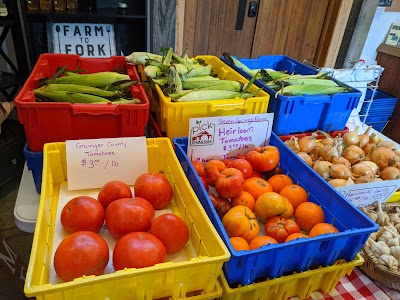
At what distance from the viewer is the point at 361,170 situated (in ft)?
3.98

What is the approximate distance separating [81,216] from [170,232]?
0.76 ft

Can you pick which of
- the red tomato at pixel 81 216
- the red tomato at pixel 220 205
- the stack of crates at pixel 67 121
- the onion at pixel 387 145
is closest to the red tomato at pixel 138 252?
the red tomato at pixel 81 216

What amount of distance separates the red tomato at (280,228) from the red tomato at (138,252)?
32cm

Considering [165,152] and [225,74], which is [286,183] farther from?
[225,74]

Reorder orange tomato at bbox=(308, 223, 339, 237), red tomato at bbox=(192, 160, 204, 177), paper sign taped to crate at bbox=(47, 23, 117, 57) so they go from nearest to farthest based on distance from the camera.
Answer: orange tomato at bbox=(308, 223, 339, 237), red tomato at bbox=(192, 160, 204, 177), paper sign taped to crate at bbox=(47, 23, 117, 57)

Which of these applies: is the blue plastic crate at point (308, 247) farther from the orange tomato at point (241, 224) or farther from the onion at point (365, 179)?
the onion at point (365, 179)

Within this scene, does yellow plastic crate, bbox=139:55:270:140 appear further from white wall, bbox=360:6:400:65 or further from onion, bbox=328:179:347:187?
white wall, bbox=360:6:400:65

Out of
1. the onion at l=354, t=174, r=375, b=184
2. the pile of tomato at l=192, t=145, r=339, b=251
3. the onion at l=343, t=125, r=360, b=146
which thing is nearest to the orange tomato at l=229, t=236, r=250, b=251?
the pile of tomato at l=192, t=145, r=339, b=251

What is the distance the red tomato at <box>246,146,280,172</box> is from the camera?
3.65 feet

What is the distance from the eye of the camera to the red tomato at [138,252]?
701 mm

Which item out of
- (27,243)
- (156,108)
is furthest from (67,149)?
(27,243)

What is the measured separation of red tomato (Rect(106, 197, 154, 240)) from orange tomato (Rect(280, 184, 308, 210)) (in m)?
0.44

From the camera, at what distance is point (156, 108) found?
138 cm

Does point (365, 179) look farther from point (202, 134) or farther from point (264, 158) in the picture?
point (202, 134)
